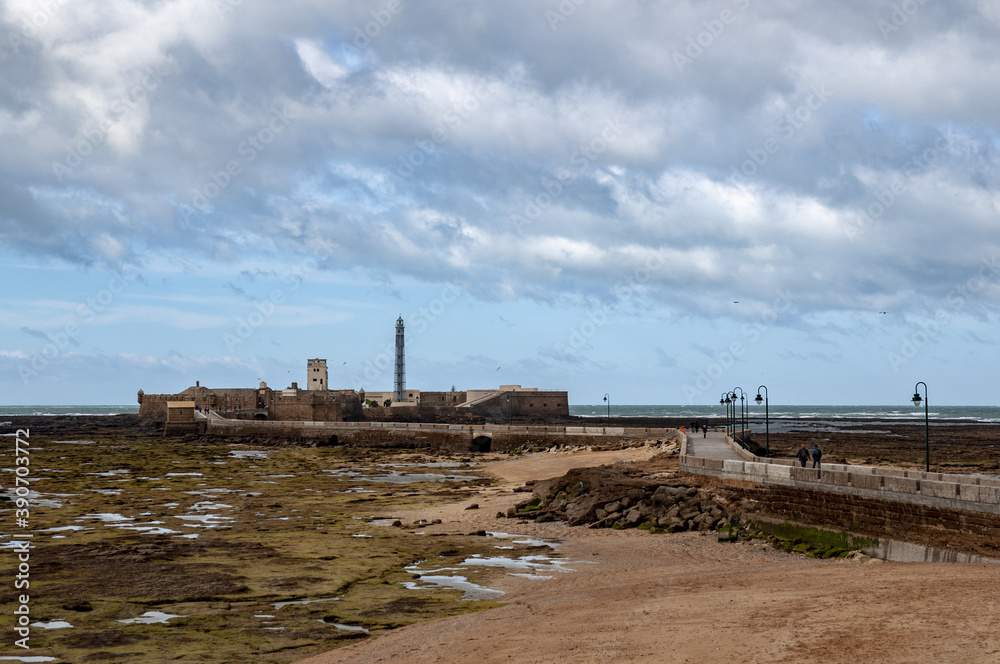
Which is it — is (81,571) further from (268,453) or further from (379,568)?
(268,453)

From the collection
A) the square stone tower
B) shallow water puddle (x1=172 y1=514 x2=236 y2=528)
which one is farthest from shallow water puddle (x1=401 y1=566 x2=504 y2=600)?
the square stone tower

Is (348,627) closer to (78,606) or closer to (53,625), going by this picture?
(53,625)

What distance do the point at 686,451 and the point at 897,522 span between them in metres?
16.7

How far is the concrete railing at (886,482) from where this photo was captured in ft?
58.3

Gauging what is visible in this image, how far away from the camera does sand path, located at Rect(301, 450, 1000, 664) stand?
1126 centimetres

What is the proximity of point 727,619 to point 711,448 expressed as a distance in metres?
27.4

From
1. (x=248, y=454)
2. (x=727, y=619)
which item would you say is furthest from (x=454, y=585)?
(x=248, y=454)

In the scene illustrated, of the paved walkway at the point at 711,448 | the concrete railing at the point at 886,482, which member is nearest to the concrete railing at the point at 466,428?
the paved walkway at the point at 711,448

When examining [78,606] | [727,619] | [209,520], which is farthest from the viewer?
[209,520]

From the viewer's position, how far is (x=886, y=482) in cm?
2055

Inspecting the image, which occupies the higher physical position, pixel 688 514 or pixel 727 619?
pixel 727 619

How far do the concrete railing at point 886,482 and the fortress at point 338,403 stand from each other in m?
73.3

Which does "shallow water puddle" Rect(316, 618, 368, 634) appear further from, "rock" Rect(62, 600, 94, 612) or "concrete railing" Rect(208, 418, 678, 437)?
"concrete railing" Rect(208, 418, 678, 437)

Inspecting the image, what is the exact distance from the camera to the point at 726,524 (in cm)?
2480
